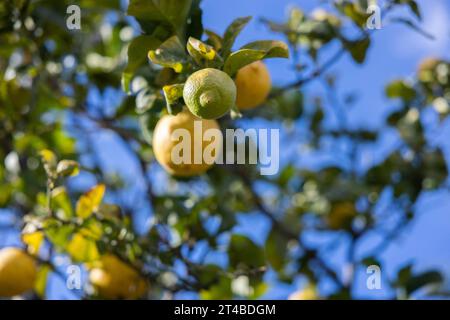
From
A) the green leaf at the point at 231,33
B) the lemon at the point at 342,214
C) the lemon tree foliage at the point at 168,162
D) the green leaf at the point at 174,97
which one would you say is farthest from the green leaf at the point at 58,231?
the lemon at the point at 342,214

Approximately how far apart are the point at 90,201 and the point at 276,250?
2.71 feet

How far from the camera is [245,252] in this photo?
1.96m

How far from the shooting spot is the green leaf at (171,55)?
4.19 ft

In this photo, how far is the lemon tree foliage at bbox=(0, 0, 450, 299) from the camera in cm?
149

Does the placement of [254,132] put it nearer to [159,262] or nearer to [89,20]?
[159,262]

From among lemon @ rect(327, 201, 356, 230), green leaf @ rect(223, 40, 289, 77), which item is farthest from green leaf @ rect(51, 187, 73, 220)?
lemon @ rect(327, 201, 356, 230)

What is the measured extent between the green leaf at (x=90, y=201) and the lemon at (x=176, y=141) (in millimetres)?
229

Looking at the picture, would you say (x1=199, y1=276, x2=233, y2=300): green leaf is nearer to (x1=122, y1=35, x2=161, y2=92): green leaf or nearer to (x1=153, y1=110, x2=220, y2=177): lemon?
(x1=153, y1=110, x2=220, y2=177): lemon

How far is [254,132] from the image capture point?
2.07 metres

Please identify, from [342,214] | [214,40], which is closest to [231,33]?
[214,40]

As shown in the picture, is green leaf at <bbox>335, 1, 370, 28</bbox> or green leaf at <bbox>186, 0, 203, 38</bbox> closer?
green leaf at <bbox>186, 0, 203, 38</bbox>

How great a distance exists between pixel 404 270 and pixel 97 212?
966 mm

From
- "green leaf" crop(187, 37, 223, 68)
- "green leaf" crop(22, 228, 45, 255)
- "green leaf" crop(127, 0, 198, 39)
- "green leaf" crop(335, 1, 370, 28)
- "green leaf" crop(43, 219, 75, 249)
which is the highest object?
"green leaf" crop(335, 1, 370, 28)

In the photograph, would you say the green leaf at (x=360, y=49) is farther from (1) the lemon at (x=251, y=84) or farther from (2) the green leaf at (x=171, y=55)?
(2) the green leaf at (x=171, y=55)
